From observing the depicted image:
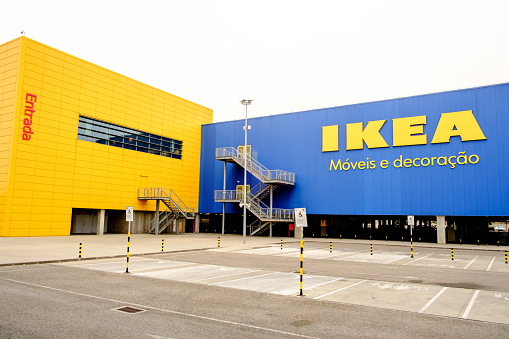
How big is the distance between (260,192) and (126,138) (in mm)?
16866

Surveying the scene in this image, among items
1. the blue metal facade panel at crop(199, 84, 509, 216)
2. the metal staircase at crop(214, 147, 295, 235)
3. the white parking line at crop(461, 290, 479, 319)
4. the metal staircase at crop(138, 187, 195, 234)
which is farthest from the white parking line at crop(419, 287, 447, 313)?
the metal staircase at crop(138, 187, 195, 234)

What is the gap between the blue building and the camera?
36.7m

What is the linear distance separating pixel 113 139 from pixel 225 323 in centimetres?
3905

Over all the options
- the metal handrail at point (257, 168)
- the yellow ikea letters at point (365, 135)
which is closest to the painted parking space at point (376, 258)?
the yellow ikea letters at point (365, 135)

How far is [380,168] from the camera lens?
41500 millimetres

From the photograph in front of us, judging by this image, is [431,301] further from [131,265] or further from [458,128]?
[458,128]

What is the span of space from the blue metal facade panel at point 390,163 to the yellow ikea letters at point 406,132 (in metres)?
0.44

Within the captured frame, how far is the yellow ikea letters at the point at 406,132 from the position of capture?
37.4 meters

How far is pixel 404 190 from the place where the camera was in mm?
40031

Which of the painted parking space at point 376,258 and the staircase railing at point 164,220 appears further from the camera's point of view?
the staircase railing at point 164,220

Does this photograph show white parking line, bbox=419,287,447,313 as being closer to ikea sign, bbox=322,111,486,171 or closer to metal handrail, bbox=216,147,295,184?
ikea sign, bbox=322,111,486,171

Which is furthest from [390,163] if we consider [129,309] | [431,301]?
[129,309]

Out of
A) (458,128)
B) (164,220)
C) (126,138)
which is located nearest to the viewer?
(458,128)

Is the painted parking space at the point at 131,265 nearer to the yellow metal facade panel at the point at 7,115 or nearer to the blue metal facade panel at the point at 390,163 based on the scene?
the yellow metal facade panel at the point at 7,115
